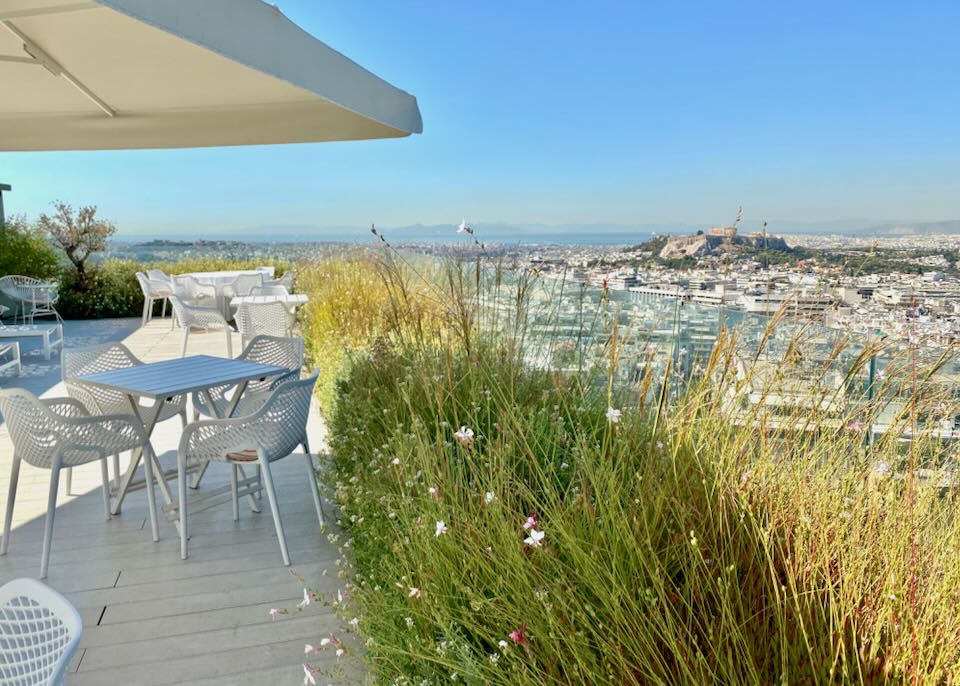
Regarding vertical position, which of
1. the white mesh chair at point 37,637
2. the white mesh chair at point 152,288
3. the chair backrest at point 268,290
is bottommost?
the white mesh chair at point 152,288

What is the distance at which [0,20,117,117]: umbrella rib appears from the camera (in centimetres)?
271

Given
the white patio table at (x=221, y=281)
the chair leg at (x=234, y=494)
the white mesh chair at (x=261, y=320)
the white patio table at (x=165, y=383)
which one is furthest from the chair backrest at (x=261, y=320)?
the white patio table at (x=221, y=281)

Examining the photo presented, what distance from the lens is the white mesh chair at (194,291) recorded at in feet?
37.4

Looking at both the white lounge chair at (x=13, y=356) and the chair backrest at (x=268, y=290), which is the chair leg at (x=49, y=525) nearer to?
the white lounge chair at (x=13, y=356)

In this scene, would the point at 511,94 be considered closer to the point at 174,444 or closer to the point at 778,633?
the point at 174,444

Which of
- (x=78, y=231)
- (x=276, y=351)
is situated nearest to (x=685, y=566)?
(x=276, y=351)

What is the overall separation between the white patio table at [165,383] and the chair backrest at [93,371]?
16 centimetres

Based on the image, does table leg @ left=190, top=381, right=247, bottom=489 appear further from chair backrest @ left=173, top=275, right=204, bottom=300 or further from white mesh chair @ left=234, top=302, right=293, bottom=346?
chair backrest @ left=173, top=275, right=204, bottom=300

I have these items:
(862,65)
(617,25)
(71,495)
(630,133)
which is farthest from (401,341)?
(630,133)

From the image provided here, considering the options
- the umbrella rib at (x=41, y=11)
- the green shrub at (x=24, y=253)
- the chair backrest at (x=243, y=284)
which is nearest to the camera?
the umbrella rib at (x=41, y=11)

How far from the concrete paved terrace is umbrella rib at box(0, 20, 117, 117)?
2.36 meters

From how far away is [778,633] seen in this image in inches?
56.1

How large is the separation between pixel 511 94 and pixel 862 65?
1508cm

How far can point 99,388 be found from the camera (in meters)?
3.98
